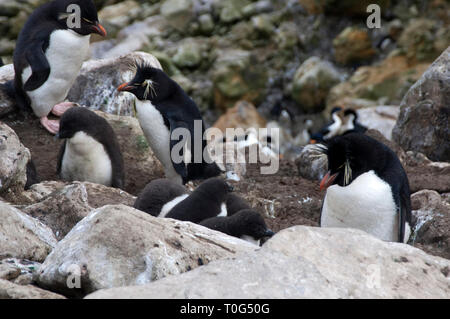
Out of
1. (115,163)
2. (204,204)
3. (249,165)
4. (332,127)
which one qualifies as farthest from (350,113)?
(204,204)

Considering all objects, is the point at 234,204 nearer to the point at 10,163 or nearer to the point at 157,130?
the point at 10,163

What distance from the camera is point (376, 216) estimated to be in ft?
16.0

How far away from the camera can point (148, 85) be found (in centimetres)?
778

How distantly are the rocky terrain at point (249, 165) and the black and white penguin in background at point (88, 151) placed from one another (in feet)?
1.27

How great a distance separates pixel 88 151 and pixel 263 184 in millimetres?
2098

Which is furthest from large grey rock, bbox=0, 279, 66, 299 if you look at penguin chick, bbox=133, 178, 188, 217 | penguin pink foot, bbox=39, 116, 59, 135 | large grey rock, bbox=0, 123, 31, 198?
penguin pink foot, bbox=39, 116, 59, 135

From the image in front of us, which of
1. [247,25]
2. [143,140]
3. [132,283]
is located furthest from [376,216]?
[247,25]

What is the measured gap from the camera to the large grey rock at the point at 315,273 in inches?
113

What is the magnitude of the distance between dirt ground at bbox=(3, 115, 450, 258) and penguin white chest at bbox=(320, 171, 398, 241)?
1257 mm

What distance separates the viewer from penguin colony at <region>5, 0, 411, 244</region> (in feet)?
15.9

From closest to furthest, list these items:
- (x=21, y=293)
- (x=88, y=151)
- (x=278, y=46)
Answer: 1. (x=21, y=293)
2. (x=88, y=151)
3. (x=278, y=46)
